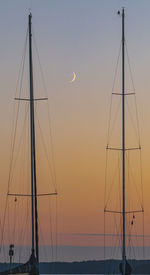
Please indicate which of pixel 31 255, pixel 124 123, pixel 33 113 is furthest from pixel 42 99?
pixel 31 255

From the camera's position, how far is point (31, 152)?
212ft

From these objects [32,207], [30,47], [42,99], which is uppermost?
[30,47]

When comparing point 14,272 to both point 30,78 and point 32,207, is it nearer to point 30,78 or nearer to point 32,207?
point 32,207

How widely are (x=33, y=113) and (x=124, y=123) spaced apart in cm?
782

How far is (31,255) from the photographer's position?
6169cm

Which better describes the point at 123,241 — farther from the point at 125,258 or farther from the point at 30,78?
the point at 30,78

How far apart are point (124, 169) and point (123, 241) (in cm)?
584

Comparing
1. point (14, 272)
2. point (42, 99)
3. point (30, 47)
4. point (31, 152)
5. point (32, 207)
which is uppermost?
point (30, 47)

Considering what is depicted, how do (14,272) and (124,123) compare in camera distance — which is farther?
(124,123)

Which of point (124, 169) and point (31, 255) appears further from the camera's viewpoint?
point (124, 169)

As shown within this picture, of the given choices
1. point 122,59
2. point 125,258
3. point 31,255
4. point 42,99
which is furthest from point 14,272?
point 122,59

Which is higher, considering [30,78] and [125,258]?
[30,78]

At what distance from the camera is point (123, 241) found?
65.6 m

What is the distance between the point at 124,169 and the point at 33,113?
865 cm
